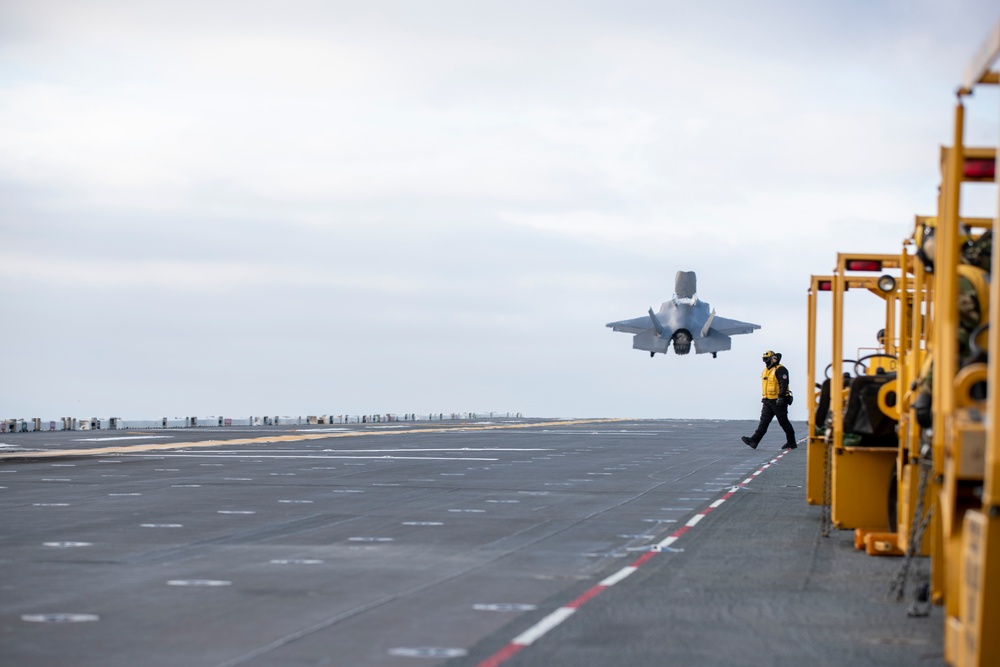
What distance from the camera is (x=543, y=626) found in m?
10.0

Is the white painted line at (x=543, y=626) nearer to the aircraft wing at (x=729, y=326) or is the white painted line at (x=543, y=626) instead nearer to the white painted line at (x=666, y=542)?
the white painted line at (x=666, y=542)

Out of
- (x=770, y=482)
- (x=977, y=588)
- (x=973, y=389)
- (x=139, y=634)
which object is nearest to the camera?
(x=977, y=588)

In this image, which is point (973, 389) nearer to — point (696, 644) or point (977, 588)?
point (977, 588)

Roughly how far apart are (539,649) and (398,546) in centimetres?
643

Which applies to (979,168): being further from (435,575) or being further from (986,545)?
(435,575)

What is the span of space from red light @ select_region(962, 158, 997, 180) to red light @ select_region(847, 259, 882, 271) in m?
7.65

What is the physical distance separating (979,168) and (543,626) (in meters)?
4.64

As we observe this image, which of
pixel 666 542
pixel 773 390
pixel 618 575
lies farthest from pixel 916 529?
pixel 773 390

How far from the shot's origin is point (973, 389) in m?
8.45

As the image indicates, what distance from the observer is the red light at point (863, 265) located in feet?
54.9

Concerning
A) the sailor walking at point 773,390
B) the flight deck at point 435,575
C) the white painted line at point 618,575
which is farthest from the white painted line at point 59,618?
the sailor walking at point 773,390

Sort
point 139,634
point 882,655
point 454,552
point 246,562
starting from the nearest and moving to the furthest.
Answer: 1. point 882,655
2. point 139,634
3. point 246,562
4. point 454,552

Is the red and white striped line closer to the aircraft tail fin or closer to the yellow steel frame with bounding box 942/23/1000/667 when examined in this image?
the yellow steel frame with bounding box 942/23/1000/667

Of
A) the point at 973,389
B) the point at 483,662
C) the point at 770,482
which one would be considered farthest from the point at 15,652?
the point at 770,482
